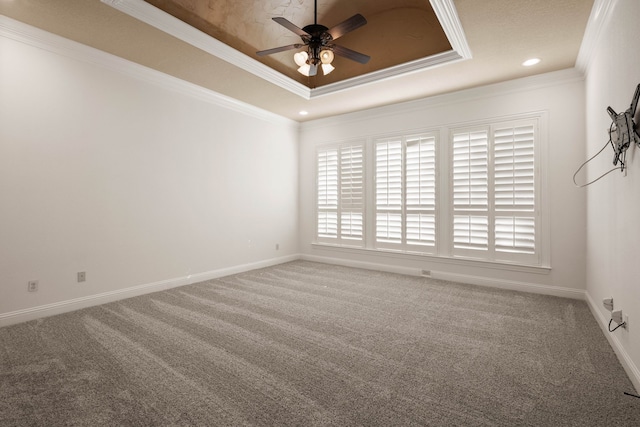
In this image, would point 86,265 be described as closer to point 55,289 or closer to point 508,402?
point 55,289

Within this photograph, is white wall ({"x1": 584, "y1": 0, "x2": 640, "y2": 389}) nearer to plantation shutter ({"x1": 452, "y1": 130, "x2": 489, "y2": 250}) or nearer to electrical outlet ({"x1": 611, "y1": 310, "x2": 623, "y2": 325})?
electrical outlet ({"x1": 611, "y1": 310, "x2": 623, "y2": 325})

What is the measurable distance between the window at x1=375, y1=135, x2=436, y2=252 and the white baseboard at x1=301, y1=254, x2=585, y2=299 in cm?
35

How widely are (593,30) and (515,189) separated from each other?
1775 millimetres

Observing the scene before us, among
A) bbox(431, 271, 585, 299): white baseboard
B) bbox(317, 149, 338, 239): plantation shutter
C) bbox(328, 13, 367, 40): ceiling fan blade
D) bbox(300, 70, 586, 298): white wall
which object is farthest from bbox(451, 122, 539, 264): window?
bbox(328, 13, 367, 40): ceiling fan blade

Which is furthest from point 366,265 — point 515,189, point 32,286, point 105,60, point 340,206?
point 105,60

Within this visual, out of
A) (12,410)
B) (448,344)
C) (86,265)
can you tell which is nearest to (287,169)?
(86,265)

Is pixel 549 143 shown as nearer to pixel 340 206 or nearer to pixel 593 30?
pixel 593 30

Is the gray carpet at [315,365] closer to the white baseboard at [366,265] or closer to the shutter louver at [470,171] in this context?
the white baseboard at [366,265]

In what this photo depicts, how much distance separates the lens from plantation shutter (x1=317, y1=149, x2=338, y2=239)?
18.7ft

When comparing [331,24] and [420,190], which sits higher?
[331,24]

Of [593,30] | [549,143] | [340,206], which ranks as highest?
[593,30]

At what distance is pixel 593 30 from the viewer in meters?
2.79

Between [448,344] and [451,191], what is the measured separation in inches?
100

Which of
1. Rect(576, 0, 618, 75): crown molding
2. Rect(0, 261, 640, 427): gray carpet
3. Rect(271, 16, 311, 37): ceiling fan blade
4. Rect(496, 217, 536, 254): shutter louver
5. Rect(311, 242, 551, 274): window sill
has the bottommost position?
Rect(0, 261, 640, 427): gray carpet
